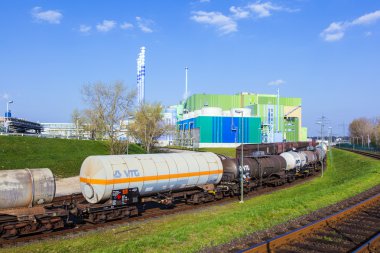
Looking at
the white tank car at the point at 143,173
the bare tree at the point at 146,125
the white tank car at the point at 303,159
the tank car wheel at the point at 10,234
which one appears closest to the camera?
the tank car wheel at the point at 10,234

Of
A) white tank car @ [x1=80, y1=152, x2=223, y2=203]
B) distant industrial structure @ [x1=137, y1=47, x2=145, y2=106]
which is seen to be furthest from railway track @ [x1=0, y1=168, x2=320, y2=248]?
distant industrial structure @ [x1=137, y1=47, x2=145, y2=106]

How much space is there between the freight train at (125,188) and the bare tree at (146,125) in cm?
4302

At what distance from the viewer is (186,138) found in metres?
121

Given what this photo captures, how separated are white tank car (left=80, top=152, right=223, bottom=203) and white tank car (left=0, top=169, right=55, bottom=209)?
97.7 inches

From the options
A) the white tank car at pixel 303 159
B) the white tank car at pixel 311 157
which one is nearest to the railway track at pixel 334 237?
the white tank car at pixel 303 159

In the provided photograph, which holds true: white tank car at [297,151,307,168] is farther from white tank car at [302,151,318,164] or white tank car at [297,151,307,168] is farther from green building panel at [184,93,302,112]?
green building panel at [184,93,302,112]

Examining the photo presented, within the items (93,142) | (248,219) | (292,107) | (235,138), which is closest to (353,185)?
(248,219)

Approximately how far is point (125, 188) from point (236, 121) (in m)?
Result: 100

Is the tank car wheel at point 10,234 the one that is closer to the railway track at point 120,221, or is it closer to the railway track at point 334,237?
the railway track at point 120,221

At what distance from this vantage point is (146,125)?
72.6 metres

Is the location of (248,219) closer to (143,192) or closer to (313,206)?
(313,206)

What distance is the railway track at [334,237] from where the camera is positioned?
38.4 feet

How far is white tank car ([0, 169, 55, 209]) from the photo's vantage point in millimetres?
16688

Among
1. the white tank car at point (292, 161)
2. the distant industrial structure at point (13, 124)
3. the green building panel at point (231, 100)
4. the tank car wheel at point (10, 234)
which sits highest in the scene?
the green building panel at point (231, 100)
